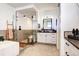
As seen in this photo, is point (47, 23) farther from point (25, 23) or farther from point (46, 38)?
point (25, 23)

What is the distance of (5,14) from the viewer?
3.69 meters

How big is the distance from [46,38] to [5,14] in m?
2.05

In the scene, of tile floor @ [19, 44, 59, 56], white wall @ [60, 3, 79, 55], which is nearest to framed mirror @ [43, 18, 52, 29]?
tile floor @ [19, 44, 59, 56]

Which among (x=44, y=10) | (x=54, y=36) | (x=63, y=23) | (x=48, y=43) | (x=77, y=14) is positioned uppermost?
(x=44, y=10)

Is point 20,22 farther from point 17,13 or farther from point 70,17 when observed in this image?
point 70,17

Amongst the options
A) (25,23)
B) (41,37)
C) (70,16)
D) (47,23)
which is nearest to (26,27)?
(25,23)

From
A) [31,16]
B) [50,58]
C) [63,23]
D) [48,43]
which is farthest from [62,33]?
[31,16]

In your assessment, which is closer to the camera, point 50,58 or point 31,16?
point 50,58

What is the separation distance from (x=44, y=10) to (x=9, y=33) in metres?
2.17

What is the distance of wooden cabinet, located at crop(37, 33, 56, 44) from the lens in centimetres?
479

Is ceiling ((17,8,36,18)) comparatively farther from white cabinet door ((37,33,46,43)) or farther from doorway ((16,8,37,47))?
white cabinet door ((37,33,46,43))

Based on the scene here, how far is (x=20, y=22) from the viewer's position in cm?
460

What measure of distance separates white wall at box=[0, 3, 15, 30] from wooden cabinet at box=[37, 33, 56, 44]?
160 cm

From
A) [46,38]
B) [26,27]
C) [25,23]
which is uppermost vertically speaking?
[25,23]
